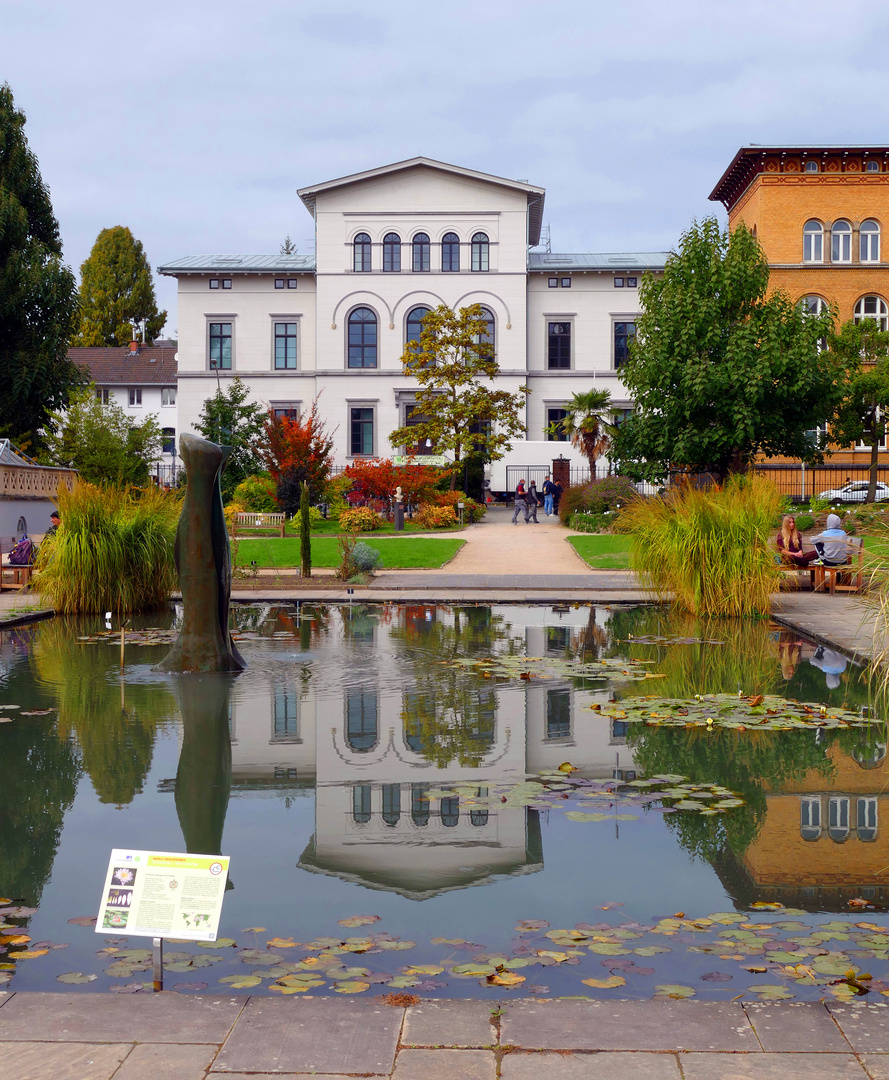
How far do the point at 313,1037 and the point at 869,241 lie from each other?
4561cm

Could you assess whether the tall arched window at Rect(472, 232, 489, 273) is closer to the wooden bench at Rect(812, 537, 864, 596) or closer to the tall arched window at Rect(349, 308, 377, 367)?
the tall arched window at Rect(349, 308, 377, 367)

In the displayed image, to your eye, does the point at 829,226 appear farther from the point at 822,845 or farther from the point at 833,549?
the point at 822,845

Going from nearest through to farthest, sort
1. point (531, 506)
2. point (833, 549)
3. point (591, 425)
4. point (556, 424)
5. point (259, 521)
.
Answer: point (833, 549)
point (259, 521)
point (531, 506)
point (591, 425)
point (556, 424)

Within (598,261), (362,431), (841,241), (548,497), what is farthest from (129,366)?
(841,241)

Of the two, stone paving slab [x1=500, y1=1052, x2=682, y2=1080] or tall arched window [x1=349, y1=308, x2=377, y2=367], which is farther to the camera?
tall arched window [x1=349, y1=308, x2=377, y2=367]

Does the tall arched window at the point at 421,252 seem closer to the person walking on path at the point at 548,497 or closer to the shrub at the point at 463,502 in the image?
the person walking on path at the point at 548,497

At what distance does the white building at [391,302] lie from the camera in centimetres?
4897

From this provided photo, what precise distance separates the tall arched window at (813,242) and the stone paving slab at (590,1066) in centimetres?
4420

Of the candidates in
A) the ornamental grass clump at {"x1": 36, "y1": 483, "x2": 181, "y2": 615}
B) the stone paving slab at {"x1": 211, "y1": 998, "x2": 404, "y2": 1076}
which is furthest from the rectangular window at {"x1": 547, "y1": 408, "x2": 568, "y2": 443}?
the stone paving slab at {"x1": 211, "y1": 998, "x2": 404, "y2": 1076}

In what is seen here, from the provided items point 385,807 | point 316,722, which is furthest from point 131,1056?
point 316,722

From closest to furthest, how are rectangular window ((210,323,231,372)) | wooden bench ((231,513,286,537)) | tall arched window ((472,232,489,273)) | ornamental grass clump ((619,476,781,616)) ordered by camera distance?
ornamental grass clump ((619,476,781,616))
wooden bench ((231,513,286,537))
tall arched window ((472,232,489,273))
rectangular window ((210,323,231,372))

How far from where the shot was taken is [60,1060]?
315 centimetres

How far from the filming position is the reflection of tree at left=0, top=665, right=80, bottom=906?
5.07 metres

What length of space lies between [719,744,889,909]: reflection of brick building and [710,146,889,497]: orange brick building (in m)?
38.2
